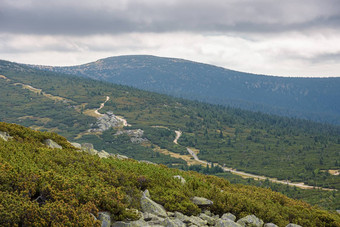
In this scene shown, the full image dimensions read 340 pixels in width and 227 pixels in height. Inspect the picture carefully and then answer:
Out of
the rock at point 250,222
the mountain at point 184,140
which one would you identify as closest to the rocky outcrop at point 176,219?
the rock at point 250,222

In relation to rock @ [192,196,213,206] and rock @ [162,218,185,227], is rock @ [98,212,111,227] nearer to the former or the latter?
rock @ [162,218,185,227]

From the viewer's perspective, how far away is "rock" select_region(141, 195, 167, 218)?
45.1 feet

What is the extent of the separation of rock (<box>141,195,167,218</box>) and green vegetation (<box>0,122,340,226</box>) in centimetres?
31

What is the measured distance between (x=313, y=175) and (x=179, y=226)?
102944 mm

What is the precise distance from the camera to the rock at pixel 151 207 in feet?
45.1

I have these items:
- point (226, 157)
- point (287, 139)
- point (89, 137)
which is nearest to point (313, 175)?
point (226, 157)

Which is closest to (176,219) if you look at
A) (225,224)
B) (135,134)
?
(225,224)

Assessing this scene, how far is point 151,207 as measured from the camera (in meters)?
13.9

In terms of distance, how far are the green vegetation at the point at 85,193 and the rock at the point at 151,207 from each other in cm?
31

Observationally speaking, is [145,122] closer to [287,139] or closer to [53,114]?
[53,114]

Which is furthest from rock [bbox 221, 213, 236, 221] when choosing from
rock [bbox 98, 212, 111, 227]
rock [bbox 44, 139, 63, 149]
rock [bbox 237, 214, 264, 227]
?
rock [bbox 44, 139, 63, 149]

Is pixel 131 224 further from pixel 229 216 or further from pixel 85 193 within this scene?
pixel 229 216

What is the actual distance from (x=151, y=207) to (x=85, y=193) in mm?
3039

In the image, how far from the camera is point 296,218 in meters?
17.4
